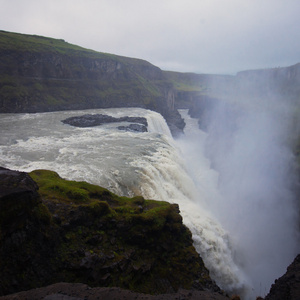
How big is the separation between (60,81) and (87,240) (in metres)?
59.2

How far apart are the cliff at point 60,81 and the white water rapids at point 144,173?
63.4 feet

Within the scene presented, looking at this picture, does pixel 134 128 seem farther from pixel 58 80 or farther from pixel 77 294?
pixel 58 80

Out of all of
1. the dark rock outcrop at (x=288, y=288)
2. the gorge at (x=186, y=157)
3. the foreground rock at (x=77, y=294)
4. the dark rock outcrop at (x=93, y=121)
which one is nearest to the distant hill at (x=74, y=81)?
the gorge at (x=186, y=157)

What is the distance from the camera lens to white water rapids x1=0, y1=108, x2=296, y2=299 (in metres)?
14.1

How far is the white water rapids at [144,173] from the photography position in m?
14.1

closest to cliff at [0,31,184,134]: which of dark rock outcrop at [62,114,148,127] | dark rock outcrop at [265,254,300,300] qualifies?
dark rock outcrop at [62,114,148,127]

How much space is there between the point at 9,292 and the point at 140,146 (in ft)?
66.6

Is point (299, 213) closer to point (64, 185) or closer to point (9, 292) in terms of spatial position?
point (64, 185)

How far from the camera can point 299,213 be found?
22.8m

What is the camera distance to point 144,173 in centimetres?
1784

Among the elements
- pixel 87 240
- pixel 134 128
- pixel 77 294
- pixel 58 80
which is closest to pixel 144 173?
pixel 87 240

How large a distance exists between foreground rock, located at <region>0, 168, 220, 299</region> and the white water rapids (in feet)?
9.12

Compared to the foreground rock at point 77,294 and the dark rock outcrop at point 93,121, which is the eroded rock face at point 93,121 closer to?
the dark rock outcrop at point 93,121

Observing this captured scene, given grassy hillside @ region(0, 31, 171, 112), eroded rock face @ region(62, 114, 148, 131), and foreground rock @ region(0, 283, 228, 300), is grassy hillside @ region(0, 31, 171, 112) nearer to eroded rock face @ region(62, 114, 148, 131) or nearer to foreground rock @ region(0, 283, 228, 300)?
eroded rock face @ region(62, 114, 148, 131)
